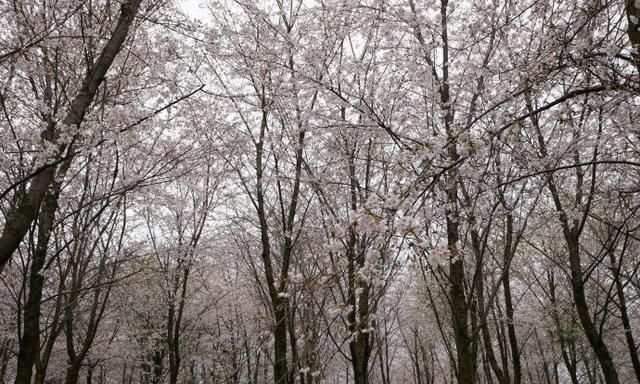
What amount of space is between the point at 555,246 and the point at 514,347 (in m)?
6.44

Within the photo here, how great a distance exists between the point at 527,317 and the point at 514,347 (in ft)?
49.5

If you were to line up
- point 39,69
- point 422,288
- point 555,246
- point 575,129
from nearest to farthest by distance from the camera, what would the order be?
point 575,129 → point 39,69 → point 555,246 → point 422,288

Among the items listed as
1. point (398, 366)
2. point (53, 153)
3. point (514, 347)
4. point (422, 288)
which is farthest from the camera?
point (398, 366)

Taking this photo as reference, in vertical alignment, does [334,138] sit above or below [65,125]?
above

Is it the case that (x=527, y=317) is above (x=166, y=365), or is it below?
above

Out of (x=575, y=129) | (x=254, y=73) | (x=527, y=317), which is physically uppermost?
(x=254, y=73)

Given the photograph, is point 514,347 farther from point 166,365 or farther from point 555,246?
point 166,365

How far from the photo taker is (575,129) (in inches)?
238

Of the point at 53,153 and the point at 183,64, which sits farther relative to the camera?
the point at 183,64

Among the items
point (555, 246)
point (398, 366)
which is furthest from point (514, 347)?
point (398, 366)

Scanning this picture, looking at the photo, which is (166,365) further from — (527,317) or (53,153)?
(53,153)

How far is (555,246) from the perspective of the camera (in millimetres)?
14664

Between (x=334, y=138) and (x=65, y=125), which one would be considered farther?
(x=334, y=138)

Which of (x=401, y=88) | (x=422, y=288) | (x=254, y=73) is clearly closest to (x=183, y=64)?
(x=254, y=73)
